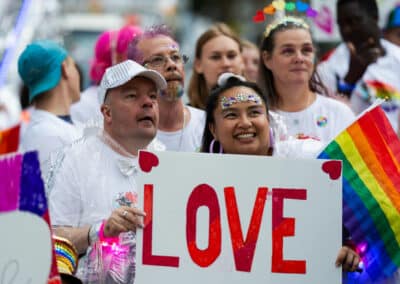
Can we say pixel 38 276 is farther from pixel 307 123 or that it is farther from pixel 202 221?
pixel 307 123

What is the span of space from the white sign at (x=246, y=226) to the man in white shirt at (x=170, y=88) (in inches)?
54.9

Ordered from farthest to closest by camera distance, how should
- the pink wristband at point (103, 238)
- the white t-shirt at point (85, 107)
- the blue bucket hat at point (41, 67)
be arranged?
1. the white t-shirt at point (85, 107)
2. the blue bucket hat at point (41, 67)
3. the pink wristband at point (103, 238)

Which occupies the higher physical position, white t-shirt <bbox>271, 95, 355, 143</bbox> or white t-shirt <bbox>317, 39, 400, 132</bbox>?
white t-shirt <bbox>317, 39, 400, 132</bbox>

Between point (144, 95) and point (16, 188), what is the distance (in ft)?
4.74

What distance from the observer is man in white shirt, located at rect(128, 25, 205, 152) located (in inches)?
264

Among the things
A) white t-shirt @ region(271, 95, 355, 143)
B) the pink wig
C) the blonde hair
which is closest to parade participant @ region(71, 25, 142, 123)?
the pink wig

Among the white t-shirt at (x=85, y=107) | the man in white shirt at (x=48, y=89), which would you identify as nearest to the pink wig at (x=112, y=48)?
the white t-shirt at (x=85, y=107)

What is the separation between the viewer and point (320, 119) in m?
7.20

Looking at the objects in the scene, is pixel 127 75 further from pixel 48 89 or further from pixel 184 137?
pixel 48 89

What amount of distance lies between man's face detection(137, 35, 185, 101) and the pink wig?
0.90m

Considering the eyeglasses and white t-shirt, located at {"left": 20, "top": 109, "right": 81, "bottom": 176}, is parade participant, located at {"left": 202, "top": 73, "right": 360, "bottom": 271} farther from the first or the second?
white t-shirt, located at {"left": 20, "top": 109, "right": 81, "bottom": 176}

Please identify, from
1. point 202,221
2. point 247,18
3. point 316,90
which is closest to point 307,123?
point 316,90

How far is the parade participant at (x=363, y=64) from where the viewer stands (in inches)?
329

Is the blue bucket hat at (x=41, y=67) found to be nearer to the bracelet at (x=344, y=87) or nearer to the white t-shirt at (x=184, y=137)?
the white t-shirt at (x=184, y=137)
